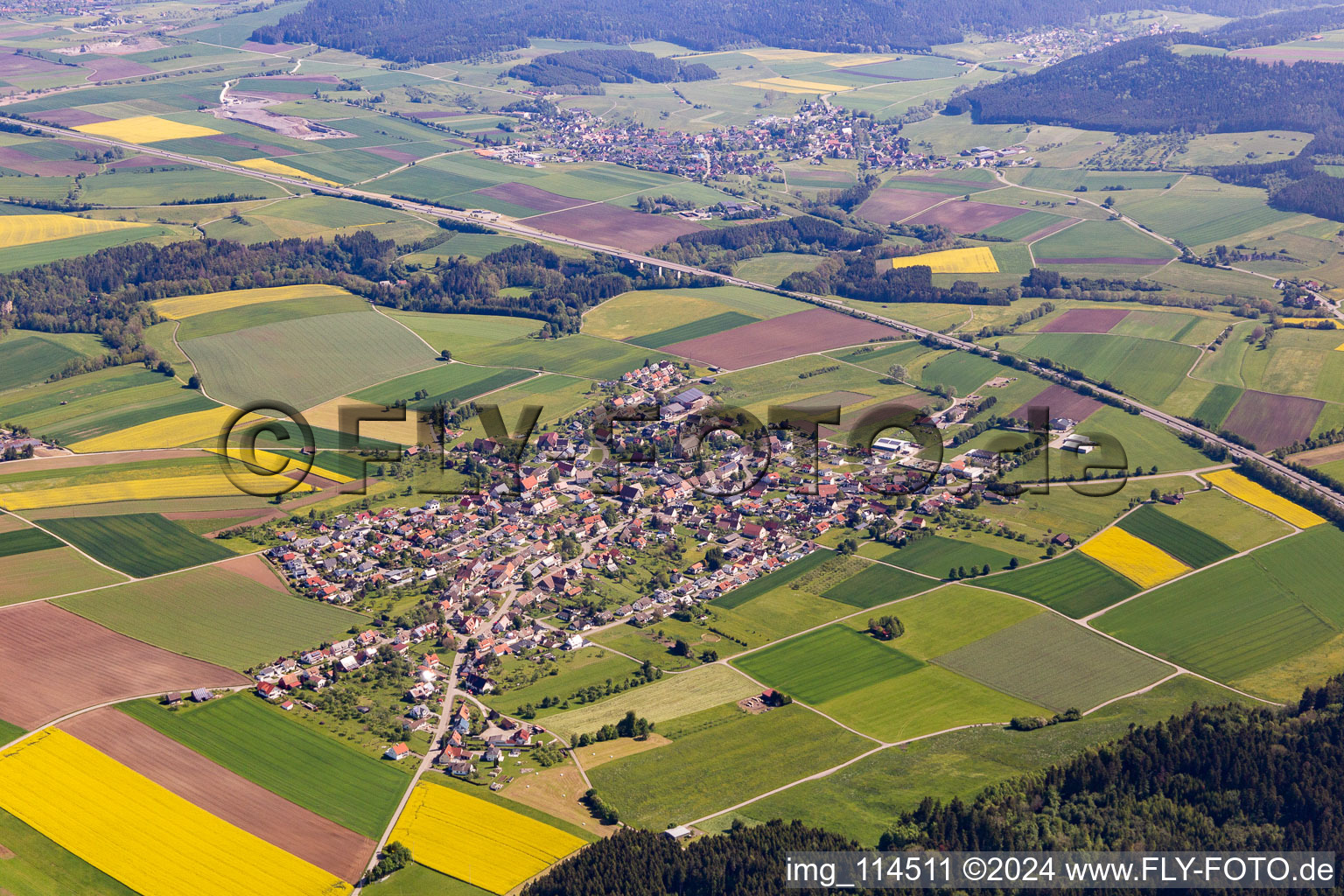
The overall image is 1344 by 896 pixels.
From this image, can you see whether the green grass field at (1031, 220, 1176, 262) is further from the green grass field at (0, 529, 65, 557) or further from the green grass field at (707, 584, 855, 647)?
the green grass field at (0, 529, 65, 557)

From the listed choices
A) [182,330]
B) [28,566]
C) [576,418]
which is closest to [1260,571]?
[576,418]

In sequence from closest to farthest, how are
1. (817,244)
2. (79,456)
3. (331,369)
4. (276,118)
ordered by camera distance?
1. (79,456)
2. (331,369)
3. (817,244)
4. (276,118)

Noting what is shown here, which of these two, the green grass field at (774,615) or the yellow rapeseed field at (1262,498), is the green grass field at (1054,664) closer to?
the green grass field at (774,615)

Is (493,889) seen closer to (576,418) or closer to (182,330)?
(576,418)

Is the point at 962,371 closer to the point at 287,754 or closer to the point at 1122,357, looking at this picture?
the point at 1122,357

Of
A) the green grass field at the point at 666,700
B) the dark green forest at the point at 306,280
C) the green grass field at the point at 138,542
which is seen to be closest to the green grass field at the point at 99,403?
the dark green forest at the point at 306,280

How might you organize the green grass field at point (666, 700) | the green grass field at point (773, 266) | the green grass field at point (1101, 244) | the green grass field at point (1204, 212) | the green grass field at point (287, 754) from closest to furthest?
the green grass field at point (287, 754) < the green grass field at point (666, 700) < the green grass field at point (773, 266) < the green grass field at point (1101, 244) < the green grass field at point (1204, 212)

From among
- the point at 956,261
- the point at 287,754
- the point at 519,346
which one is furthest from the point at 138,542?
the point at 956,261
